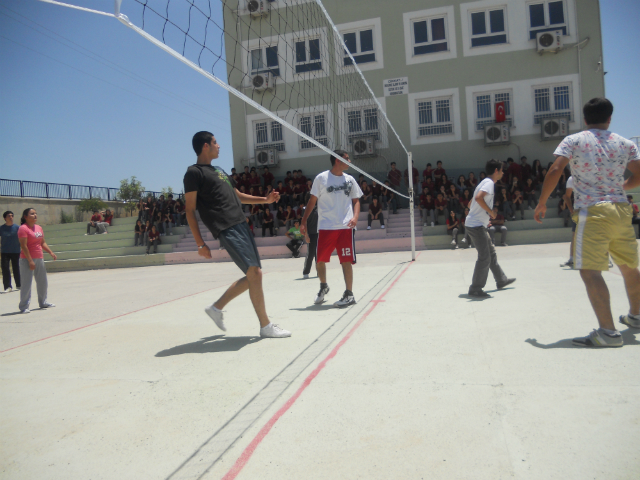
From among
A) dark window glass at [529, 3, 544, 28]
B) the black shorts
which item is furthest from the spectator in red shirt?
the black shorts

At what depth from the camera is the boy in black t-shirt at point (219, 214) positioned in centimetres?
398

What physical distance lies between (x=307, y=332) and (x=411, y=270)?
512 centimetres

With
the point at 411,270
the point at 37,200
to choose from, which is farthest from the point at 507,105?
the point at 37,200

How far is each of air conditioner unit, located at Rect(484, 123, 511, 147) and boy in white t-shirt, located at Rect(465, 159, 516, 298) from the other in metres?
12.8

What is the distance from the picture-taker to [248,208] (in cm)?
1880

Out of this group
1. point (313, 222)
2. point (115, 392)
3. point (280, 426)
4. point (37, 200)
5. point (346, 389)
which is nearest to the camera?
point (280, 426)

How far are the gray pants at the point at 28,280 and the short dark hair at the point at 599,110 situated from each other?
23.9ft

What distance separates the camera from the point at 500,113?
18.0 metres

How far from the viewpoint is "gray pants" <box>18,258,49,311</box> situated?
23.7 ft

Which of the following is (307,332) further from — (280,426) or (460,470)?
(460,470)

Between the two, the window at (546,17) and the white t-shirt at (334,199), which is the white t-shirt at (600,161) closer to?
the white t-shirt at (334,199)

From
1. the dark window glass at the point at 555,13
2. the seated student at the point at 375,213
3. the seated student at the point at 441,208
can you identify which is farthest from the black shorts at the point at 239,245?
the dark window glass at the point at 555,13

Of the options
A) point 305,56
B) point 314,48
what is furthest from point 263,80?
point 305,56

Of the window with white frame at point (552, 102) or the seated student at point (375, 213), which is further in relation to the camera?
the window with white frame at point (552, 102)
